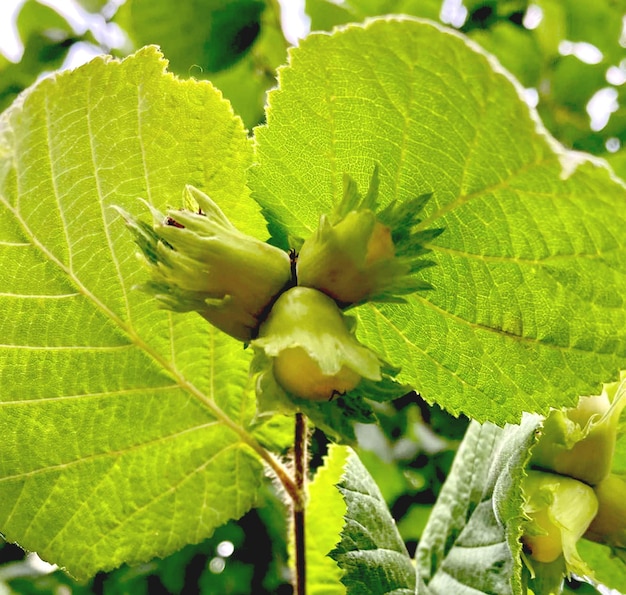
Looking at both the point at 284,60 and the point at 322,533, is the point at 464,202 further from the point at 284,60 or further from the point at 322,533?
the point at 284,60

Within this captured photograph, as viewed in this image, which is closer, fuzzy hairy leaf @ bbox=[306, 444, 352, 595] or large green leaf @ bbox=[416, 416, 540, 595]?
large green leaf @ bbox=[416, 416, 540, 595]

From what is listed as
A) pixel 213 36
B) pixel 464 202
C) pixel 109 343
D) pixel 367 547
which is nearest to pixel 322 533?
pixel 367 547

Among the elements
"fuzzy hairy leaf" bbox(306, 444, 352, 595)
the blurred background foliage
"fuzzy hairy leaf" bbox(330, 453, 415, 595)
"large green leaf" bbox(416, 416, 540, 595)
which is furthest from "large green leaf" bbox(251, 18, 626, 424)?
the blurred background foliage

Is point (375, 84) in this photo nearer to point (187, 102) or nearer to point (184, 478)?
point (187, 102)

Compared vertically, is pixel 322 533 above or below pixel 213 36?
below

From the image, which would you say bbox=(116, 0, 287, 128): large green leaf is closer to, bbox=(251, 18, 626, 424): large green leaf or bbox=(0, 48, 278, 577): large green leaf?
bbox=(0, 48, 278, 577): large green leaf

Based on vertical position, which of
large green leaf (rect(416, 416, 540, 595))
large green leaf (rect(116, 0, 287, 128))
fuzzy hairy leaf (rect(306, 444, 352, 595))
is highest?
large green leaf (rect(116, 0, 287, 128))

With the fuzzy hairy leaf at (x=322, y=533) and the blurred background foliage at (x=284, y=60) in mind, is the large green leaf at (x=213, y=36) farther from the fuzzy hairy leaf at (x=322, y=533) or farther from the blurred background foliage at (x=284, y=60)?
the fuzzy hairy leaf at (x=322, y=533)
